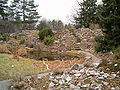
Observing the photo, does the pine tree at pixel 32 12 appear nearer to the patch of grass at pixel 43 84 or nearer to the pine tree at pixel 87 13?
the pine tree at pixel 87 13

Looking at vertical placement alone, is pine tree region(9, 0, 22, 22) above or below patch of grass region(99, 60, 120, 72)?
above

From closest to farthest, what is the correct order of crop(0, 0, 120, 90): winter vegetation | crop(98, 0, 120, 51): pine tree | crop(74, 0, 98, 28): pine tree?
crop(0, 0, 120, 90): winter vegetation → crop(98, 0, 120, 51): pine tree → crop(74, 0, 98, 28): pine tree

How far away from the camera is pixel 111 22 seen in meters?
11.4

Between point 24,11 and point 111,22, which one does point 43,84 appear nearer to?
point 111,22

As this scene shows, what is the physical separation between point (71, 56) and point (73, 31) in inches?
302

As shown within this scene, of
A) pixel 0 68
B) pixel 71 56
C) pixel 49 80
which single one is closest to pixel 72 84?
pixel 49 80

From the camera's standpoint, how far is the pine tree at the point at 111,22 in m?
11.1

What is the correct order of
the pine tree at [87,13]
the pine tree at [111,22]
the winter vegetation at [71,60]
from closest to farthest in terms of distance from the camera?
the winter vegetation at [71,60] → the pine tree at [111,22] → the pine tree at [87,13]

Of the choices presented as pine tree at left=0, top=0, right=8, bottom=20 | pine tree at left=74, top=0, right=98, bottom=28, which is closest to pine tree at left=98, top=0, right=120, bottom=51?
pine tree at left=74, top=0, right=98, bottom=28

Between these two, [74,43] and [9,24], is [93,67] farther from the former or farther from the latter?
[9,24]

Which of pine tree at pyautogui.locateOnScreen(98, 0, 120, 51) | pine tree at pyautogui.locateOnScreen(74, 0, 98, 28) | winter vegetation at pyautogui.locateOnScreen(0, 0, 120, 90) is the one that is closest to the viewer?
winter vegetation at pyautogui.locateOnScreen(0, 0, 120, 90)

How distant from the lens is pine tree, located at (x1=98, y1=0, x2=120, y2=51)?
1111 centimetres

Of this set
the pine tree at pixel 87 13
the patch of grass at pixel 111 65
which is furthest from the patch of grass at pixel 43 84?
the pine tree at pixel 87 13

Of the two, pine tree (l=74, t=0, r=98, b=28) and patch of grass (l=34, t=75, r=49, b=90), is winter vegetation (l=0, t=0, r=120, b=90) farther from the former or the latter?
pine tree (l=74, t=0, r=98, b=28)
